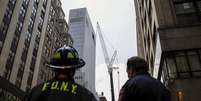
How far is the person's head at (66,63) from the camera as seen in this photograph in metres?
3.24

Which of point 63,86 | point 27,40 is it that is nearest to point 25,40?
point 27,40

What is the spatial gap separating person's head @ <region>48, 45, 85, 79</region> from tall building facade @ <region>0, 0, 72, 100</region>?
30.7 metres

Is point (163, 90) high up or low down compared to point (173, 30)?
down

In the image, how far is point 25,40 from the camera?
41.0 m

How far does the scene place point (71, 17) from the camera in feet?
643

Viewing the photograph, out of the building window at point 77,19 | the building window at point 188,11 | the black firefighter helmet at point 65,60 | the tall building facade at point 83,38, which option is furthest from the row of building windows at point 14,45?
the building window at point 77,19

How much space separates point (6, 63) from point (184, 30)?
85.6 feet

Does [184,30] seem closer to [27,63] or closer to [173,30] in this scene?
[173,30]

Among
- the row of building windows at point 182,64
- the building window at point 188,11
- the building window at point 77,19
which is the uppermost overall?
the building window at point 77,19

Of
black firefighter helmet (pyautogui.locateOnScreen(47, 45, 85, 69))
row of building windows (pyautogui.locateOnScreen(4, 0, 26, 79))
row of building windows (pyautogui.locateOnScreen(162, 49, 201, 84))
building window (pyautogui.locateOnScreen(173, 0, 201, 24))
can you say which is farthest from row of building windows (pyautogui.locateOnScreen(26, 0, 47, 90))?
black firefighter helmet (pyautogui.locateOnScreen(47, 45, 85, 69))

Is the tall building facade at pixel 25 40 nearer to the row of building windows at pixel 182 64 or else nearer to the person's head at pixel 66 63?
the row of building windows at pixel 182 64

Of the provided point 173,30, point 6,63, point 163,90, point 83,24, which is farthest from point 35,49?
point 83,24

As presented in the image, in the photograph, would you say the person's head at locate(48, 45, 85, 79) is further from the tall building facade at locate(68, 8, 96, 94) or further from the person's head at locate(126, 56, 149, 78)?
the tall building facade at locate(68, 8, 96, 94)

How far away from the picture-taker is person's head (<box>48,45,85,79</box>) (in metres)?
3.24
